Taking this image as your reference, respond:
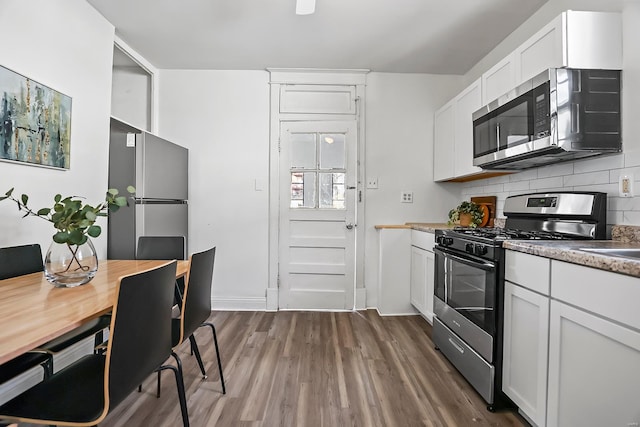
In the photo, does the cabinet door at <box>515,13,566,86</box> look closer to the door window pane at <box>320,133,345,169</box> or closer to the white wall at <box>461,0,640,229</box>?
the white wall at <box>461,0,640,229</box>

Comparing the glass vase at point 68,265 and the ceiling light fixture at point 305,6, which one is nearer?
the glass vase at point 68,265

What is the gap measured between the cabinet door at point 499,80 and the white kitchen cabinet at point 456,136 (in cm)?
8

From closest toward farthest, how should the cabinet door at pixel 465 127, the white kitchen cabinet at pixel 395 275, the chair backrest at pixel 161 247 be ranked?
the chair backrest at pixel 161 247
the cabinet door at pixel 465 127
the white kitchen cabinet at pixel 395 275

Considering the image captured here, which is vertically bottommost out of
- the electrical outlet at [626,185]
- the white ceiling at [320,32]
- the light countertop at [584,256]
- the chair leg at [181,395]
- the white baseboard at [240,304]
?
the white baseboard at [240,304]

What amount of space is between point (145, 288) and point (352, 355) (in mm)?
1718

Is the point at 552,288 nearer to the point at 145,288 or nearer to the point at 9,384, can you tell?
the point at 145,288

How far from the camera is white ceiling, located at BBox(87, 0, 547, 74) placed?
8.01ft

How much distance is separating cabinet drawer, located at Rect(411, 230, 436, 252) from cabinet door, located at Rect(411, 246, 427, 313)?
49mm

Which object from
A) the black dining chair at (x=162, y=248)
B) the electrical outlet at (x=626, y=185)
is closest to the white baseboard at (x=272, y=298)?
the black dining chair at (x=162, y=248)

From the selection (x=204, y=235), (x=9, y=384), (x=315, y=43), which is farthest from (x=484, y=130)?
(x=9, y=384)

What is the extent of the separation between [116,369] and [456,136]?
2961mm

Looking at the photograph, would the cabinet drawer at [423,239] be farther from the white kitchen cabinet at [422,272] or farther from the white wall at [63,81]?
the white wall at [63,81]

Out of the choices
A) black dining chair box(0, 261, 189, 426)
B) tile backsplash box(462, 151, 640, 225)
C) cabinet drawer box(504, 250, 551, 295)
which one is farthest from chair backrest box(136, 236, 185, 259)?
tile backsplash box(462, 151, 640, 225)

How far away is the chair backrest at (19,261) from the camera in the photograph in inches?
63.1
